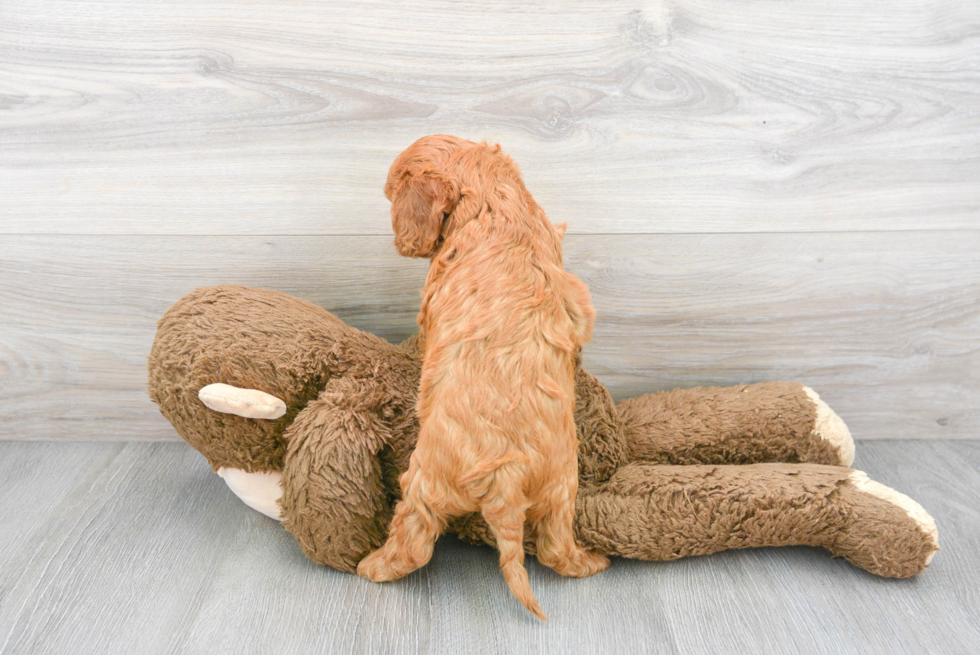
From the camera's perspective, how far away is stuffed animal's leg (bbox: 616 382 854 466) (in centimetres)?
104

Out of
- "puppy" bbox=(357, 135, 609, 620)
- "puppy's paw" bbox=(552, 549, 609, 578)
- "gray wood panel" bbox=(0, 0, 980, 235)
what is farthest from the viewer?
"gray wood panel" bbox=(0, 0, 980, 235)

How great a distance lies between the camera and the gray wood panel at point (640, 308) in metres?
1.13

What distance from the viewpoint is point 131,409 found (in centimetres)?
124

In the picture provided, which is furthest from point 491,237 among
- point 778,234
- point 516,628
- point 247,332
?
point 778,234

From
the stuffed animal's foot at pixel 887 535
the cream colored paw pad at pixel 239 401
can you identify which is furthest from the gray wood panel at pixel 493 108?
the stuffed animal's foot at pixel 887 535

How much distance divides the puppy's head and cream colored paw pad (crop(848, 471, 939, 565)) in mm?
663

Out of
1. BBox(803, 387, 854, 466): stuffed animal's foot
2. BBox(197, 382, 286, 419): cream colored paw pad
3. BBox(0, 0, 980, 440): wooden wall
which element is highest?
BBox(0, 0, 980, 440): wooden wall

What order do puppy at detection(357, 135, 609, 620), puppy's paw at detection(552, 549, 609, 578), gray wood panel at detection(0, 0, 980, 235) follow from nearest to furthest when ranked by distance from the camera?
puppy at detection(357, 135, 609, 620)
puppy's paw at detection(552, 549, 609, 578)
gray wood panel at detection(0, 0, 980, 235)

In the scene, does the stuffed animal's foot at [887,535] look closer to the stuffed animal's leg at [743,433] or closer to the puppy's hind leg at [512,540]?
the stuffed animal's leg at [743,433]

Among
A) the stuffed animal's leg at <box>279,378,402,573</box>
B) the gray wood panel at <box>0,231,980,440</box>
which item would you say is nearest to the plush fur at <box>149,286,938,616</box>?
the stuffed animal's leg at <box>279,378,402,573</box>

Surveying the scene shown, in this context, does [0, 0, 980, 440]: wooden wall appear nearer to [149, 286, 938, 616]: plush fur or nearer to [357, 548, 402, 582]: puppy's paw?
[149, 286, 938, 616]: plush fur

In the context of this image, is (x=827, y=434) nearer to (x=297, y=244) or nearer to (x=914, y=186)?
(x=914, y=186)

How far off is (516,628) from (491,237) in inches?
18.6

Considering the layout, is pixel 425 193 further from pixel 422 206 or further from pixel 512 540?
pixel 512 540
